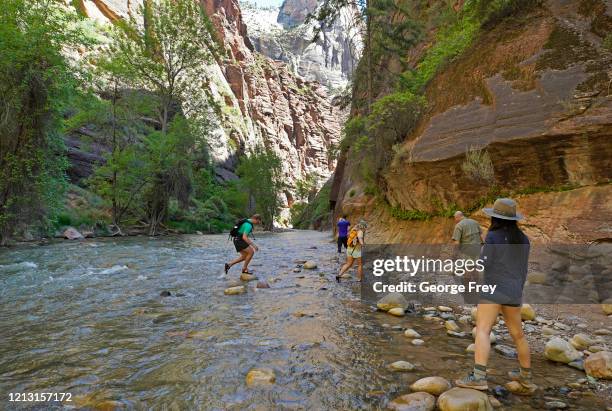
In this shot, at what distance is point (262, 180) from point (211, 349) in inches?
2157

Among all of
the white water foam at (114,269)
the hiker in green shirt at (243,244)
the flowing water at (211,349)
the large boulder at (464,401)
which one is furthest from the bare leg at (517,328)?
the white water foam at (114,269)

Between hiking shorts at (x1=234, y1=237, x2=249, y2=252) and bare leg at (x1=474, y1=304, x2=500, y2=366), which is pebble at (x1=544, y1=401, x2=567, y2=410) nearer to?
bare leg at (x1=474, y1=304, x2=500, y2=366)

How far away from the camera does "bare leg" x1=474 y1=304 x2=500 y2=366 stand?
3.38m

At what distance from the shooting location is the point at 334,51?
552 ft

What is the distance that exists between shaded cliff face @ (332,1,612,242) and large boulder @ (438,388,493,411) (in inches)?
208

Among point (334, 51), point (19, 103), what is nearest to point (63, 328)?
point (19, 103)

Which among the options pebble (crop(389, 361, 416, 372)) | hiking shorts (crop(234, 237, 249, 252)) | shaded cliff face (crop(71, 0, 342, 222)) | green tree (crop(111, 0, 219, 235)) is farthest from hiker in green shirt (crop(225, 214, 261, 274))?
shaded cliff face (crop(71, 0, 342, 222))

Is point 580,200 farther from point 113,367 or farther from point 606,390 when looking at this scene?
point 113,367

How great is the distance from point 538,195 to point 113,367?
898cm

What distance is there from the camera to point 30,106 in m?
15.6

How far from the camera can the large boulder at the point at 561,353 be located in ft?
13.2

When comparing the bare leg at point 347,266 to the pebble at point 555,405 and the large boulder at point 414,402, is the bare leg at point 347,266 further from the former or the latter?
the pebble at point 555,405

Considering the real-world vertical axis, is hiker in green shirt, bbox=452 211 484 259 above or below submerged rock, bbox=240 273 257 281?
above

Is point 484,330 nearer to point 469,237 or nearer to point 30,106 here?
point 469,237
